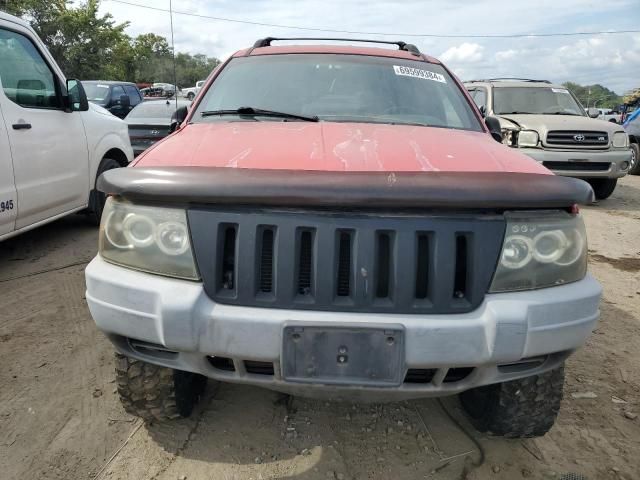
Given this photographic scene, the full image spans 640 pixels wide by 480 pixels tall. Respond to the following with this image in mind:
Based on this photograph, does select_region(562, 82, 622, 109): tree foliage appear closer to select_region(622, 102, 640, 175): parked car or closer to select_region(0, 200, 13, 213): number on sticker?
select_region(622, 102, 640, 175): parked car

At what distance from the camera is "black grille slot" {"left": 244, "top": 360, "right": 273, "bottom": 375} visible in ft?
5.82

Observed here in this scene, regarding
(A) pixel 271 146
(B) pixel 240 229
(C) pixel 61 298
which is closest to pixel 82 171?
(C) pixel 61 298

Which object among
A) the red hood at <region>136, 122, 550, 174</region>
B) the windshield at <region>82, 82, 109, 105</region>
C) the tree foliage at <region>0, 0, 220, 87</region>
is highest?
the tree foliage at <region>0, 0, 220, 87</region>

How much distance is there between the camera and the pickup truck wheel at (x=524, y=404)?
2025 millimetres

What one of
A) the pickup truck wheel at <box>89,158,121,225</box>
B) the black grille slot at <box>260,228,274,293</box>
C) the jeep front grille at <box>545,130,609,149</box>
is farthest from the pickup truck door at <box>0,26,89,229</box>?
the jeep front grille at <box>545,130,609,149</box>

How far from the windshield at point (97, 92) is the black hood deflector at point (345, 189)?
39.4 ft

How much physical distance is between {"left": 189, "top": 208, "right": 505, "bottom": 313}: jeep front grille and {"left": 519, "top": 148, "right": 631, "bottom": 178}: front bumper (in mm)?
6558

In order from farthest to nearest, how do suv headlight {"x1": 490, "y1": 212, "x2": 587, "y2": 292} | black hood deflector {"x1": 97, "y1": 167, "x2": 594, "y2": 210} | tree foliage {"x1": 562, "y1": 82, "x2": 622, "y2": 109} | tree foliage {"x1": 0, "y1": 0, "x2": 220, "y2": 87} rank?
tree foliage {"x1": 562, "y1": 82, "x2": 622, "y2": 109}, tree foliage {"x1": 0, "y1": 0, "x2": 220, "y2": 87}, suv headlight {"x1": 490, "y1": 212, "x2": 587, "y2": 292}, black hood deflector {"x1": 97, "y1": 167, "x2": 594, "y2": 210}

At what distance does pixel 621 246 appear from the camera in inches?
223

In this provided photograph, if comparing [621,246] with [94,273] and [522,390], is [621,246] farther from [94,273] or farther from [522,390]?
[94,273]

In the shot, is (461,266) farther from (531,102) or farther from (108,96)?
(108,96)

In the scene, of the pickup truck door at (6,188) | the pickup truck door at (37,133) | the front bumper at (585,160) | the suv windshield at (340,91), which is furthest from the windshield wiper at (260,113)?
the front bumper at (585,160)

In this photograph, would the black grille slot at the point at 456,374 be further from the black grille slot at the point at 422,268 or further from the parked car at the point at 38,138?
the parked car at the point at 38,138

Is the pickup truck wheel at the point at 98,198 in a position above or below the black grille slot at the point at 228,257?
below
